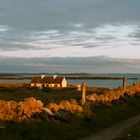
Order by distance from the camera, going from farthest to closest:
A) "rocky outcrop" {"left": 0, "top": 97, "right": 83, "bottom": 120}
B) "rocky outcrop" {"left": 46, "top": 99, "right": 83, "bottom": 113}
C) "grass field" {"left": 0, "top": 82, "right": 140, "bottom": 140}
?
"rocky outcrop" {"left": 46, "top": 99, "right": 83, "bottom": 113} < "rocky outcrop" {"left": 0, "top": 97, "right": 83, "bottom": 120} < "grass field" {"left": 0, "top": 82, "right": 140, "bottom": 140}

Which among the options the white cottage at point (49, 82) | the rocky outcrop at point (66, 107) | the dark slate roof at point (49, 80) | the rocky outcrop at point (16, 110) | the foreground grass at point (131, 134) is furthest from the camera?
the dark slate roof at point (49, 80)

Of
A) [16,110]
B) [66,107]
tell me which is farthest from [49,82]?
[16,110]

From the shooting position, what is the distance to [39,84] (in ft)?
324

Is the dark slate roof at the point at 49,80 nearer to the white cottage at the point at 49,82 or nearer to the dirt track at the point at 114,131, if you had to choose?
the white cottage at the point at 49,82

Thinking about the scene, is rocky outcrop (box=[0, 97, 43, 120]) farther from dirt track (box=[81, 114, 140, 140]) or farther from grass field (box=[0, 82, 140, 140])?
dirt track (box=[81, 114, 140, 140])

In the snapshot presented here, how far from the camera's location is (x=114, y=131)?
62.4ft

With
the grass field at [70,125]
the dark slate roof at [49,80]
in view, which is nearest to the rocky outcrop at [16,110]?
the grass field at [70,125]

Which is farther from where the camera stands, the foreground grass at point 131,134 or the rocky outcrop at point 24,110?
the rocky outcrop at point 24,110

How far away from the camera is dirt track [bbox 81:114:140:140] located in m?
17.4

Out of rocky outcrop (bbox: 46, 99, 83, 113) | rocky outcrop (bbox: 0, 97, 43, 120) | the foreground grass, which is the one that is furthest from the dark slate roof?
rocky outcrop (bbox: 0, 97, 43, 120)

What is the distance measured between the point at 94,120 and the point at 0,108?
16.2 ft

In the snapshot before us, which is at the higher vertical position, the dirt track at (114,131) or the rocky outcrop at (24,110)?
the rocky outcrop at (24,110)

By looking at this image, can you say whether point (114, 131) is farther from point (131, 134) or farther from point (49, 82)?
point (49, 82)

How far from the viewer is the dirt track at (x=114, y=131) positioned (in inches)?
685
